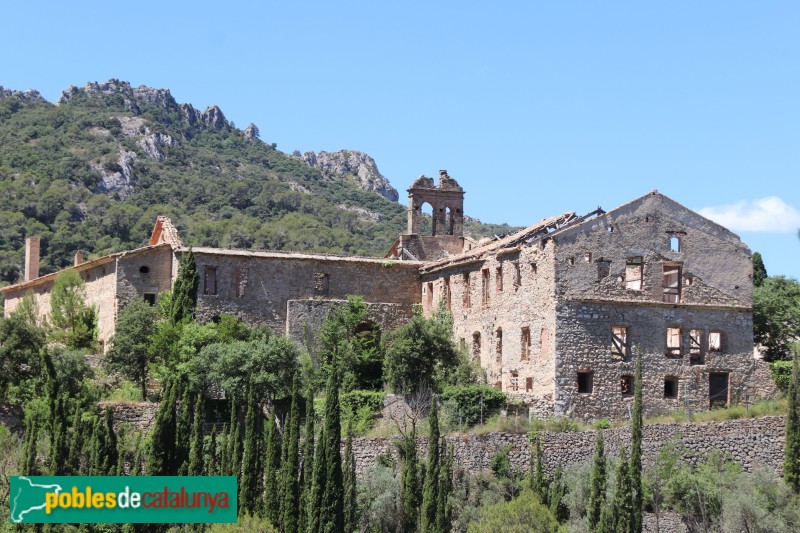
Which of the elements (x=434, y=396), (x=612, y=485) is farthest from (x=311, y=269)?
(x=612, y=485)

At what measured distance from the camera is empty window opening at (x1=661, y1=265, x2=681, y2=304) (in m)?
44.2

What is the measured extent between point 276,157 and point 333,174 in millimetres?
5666

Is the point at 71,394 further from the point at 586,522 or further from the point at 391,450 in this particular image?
the point at 586,522

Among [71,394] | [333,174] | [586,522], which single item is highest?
[333,174]

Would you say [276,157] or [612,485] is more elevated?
[276,157]

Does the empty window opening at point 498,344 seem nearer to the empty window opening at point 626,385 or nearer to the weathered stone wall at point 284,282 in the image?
the empty window opening at point 626,385

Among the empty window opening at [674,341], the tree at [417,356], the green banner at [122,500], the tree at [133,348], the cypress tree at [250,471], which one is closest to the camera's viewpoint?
the green banner at [122,500]

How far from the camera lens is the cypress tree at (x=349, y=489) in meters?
37.0

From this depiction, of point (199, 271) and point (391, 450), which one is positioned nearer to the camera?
point (391, 450)

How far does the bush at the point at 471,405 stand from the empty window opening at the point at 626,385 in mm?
4277

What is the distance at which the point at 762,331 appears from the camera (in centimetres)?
4725

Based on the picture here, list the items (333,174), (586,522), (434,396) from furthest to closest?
1. (333,174)
2. (434,396)
3. (586,522)

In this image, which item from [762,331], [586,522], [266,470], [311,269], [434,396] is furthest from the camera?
[311,269]

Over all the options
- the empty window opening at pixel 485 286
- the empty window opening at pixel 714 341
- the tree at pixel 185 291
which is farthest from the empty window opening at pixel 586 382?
the tree at pixel 185 291
